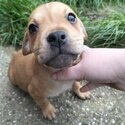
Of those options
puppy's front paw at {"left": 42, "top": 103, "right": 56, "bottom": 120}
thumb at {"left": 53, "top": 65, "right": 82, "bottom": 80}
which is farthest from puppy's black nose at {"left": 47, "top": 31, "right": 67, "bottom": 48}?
puppy's front paw at {"left": 42, "top": 103, "right": 56, "bottom": 120}

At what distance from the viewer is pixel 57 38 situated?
98.3 inches

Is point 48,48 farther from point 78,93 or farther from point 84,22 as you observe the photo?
point 84,22

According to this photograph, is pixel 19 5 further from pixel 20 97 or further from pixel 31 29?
pixel 31 29

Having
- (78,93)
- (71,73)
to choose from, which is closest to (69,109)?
(78,93)

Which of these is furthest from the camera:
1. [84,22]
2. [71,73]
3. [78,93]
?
[84,22]

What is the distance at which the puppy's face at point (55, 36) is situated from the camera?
8.31 ft

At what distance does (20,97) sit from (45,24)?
121cm

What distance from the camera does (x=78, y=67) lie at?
103 inches

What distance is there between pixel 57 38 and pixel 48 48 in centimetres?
10

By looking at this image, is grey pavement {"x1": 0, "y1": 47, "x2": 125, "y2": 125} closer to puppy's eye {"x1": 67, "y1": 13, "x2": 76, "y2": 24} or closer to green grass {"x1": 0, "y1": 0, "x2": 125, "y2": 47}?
green grass {"x1": 0, "y1": 0, "x2": 125, "y2": 47}

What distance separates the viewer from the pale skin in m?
2.57

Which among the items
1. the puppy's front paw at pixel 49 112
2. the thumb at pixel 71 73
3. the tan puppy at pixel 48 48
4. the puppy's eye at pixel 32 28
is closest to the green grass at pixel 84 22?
the tan puppy at pixel 48 48

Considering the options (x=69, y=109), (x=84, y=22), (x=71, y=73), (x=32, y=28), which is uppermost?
(x=32, y=28)

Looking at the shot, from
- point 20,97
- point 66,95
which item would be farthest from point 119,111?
point 20,97
